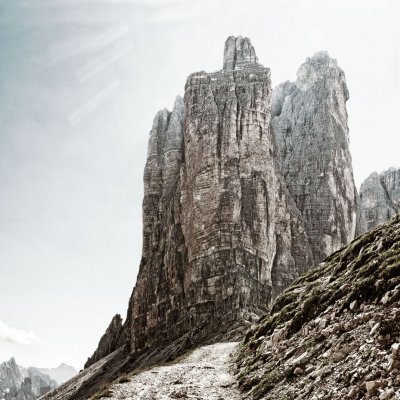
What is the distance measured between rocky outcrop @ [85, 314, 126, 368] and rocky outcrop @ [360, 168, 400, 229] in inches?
3453

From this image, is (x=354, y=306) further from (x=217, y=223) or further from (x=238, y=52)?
(x=238, y=52)

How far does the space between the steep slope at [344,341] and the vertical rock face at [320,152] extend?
284 ft

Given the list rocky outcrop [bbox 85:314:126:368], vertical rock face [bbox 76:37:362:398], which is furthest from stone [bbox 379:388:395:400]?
rocky outcrop [bbox 85:314:126:368]

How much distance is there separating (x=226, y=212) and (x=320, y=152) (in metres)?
46.2

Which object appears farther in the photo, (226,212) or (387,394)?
(226,212)

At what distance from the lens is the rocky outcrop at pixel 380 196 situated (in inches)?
6525

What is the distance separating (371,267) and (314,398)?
9.62 meters

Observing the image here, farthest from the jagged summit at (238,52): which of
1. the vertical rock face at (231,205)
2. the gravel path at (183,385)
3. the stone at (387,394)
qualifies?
the stone at (387,394)

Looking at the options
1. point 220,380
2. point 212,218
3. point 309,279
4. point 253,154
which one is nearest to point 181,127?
point 253,154

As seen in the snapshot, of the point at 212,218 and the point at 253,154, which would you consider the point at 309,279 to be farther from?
the point at 253,154

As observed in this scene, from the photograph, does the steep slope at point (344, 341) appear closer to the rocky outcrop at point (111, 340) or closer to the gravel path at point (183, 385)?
the gravel path at point (183, 385)

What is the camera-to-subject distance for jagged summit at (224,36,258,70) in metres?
124

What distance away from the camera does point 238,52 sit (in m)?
127

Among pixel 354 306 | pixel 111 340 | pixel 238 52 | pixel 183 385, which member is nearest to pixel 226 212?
pixel 238 52
